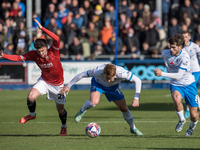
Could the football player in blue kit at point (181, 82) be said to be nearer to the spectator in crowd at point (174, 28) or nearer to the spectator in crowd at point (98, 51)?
the spectator in crowd at point (98, 51)

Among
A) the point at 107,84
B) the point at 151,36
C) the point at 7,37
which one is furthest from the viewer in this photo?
the point at 7,37

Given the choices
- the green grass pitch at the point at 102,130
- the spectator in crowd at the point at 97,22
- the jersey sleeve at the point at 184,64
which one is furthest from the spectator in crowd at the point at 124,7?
the jersey sleeve at the point at 184,64

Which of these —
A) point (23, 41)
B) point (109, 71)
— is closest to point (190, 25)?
point (23, 41)

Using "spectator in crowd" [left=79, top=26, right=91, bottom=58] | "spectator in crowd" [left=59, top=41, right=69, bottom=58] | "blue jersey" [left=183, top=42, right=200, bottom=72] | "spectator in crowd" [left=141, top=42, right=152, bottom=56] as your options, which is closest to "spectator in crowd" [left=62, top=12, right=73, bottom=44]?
"spectator in crowd" [left=59, top=41, right=69, bottom=58]

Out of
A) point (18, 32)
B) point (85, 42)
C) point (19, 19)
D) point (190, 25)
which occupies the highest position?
point (19, 19)

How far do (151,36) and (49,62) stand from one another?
10800 mm

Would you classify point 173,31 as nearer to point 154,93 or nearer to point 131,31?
point 131,31

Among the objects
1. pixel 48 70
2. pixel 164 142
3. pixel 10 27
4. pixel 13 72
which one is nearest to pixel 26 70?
pixel 13 72

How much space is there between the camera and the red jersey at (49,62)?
848cm

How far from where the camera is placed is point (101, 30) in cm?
1931

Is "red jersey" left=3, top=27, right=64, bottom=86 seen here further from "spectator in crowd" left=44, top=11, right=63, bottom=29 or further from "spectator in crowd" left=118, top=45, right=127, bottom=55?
"spectator in crowd" left=44, top=11, right=63, bottom=29

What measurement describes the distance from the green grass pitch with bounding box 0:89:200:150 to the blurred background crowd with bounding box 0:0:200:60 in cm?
460

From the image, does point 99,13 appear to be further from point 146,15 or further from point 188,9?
point 188,9

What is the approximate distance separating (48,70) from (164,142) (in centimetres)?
299
